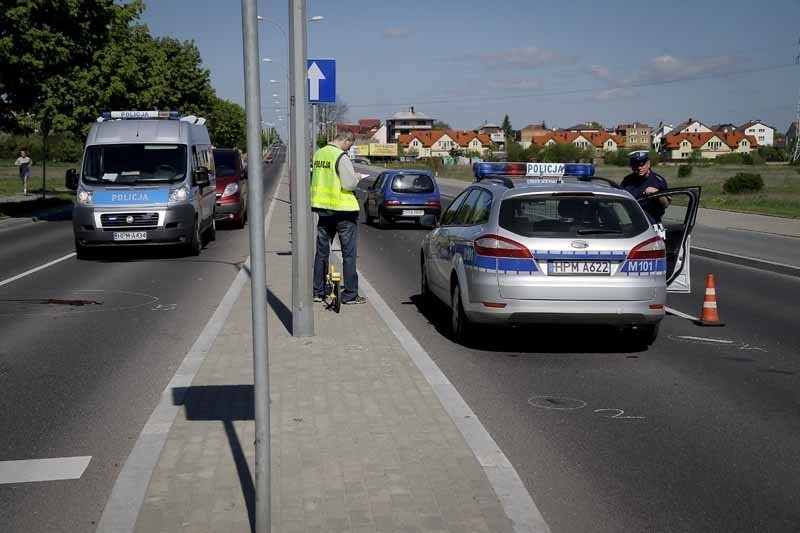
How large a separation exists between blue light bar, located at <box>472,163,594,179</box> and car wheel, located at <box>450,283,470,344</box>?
1.74 meters

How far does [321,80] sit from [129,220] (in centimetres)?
642

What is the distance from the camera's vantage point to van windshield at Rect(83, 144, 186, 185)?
17750mm

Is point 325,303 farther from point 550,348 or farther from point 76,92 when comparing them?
point 76,92

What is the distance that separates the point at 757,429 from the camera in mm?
6344

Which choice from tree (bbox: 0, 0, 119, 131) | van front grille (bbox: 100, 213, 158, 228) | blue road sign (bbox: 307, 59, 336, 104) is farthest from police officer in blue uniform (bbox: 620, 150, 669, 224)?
tree (bbox: 0, 0, 119, 131)

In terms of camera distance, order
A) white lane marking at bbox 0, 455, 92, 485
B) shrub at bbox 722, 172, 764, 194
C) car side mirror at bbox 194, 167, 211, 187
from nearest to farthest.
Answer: white lane marking at bbox 0, 455, 92, 485 → car side mirror at bbox 194, 167, 211, 187 → shrub at bbox 722, 172, 764, 194

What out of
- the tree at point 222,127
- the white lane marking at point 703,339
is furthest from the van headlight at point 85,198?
the tree at point 222,127

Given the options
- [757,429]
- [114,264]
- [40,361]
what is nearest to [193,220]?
[114,264]

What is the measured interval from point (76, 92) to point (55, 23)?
2070 mm

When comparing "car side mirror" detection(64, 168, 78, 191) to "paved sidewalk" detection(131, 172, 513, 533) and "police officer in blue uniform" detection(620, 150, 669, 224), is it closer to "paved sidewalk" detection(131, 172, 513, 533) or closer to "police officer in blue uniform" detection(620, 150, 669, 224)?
"paved sidewalk" detection(131, 172, 513, 533)

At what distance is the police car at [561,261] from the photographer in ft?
28.1

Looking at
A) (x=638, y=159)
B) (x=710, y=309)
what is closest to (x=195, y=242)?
(x=638, y=159)

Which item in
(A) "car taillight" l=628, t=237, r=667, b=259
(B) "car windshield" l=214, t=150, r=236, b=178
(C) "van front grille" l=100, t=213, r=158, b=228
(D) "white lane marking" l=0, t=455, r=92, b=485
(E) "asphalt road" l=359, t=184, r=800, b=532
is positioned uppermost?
(B) "car windshield" l=214, t=150, r=236, b=178

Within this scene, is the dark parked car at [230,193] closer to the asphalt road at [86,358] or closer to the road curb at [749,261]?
the asphalt road at [86,358]
